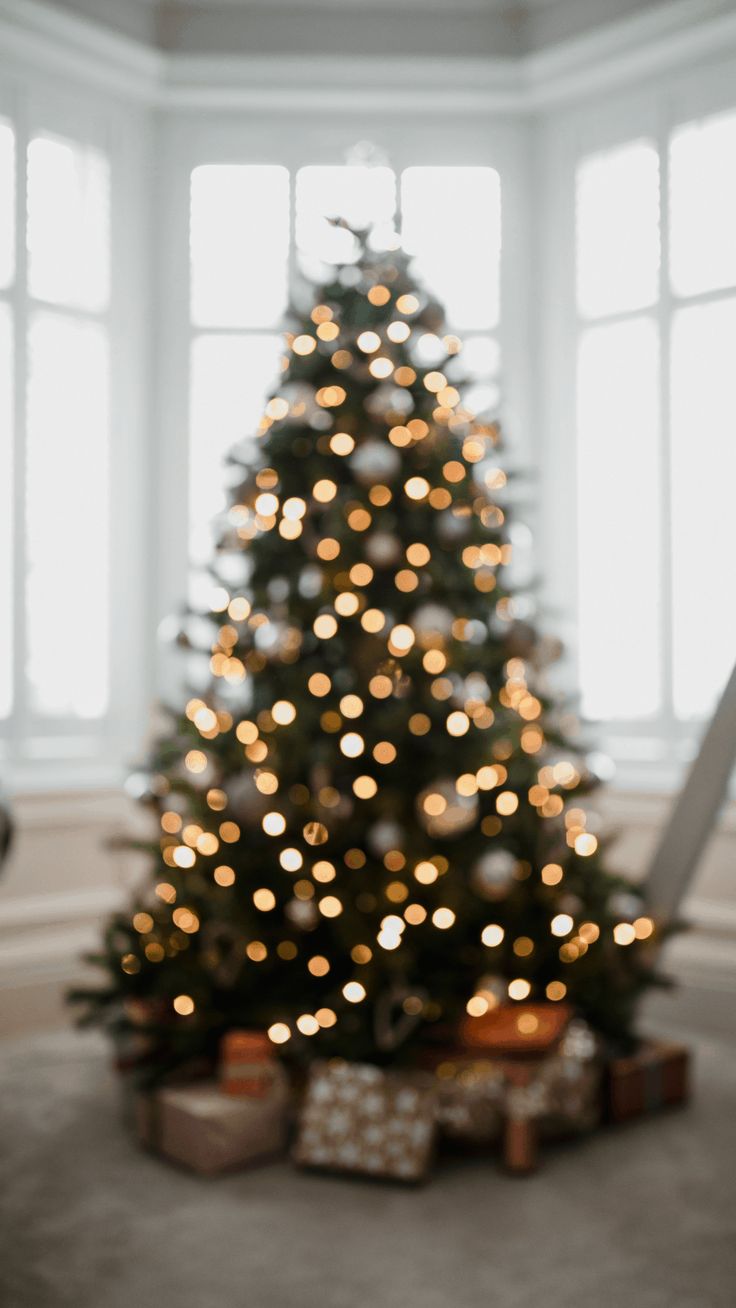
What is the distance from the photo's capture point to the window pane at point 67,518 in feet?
11.9

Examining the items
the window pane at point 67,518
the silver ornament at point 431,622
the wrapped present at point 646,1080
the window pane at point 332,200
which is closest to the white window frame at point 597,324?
the window pane at point 332,200

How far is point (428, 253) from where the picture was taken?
4023 millimetres

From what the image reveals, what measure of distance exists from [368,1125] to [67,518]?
2182mm

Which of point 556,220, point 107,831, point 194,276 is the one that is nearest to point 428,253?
point 556,220

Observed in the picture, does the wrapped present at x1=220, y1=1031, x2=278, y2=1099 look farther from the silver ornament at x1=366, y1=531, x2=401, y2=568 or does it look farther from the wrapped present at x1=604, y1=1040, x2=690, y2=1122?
the silver ornament at x1=366, y1=531, x2=401, y2=568

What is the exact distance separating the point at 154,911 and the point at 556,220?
2719 mm

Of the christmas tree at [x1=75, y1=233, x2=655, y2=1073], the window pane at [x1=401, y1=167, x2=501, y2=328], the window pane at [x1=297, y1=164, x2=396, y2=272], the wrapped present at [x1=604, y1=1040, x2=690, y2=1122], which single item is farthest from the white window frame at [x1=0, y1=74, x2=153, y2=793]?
the wrapped present at [x1=604, y1=1040, x2=690, y2=1122]

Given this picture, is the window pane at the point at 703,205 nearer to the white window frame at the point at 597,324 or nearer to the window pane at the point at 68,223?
the white window frame at the point at 597,324

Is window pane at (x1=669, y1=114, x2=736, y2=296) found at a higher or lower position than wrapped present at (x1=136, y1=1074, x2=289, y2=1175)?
higher

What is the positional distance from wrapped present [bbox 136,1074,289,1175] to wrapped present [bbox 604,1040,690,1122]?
2.35 feet

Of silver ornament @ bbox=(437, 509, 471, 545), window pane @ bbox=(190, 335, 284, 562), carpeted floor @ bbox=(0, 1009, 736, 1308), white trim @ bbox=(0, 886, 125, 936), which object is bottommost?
carpeted floor @ bbox=(0, 1009, 736, 1308)

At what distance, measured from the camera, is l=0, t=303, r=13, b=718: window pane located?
354 centimetres

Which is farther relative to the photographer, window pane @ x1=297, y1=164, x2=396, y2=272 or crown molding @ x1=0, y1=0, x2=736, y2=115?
window pane @ x1=297, y1=164, x2=396, y2=272

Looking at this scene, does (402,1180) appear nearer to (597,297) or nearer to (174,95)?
(597,297)
